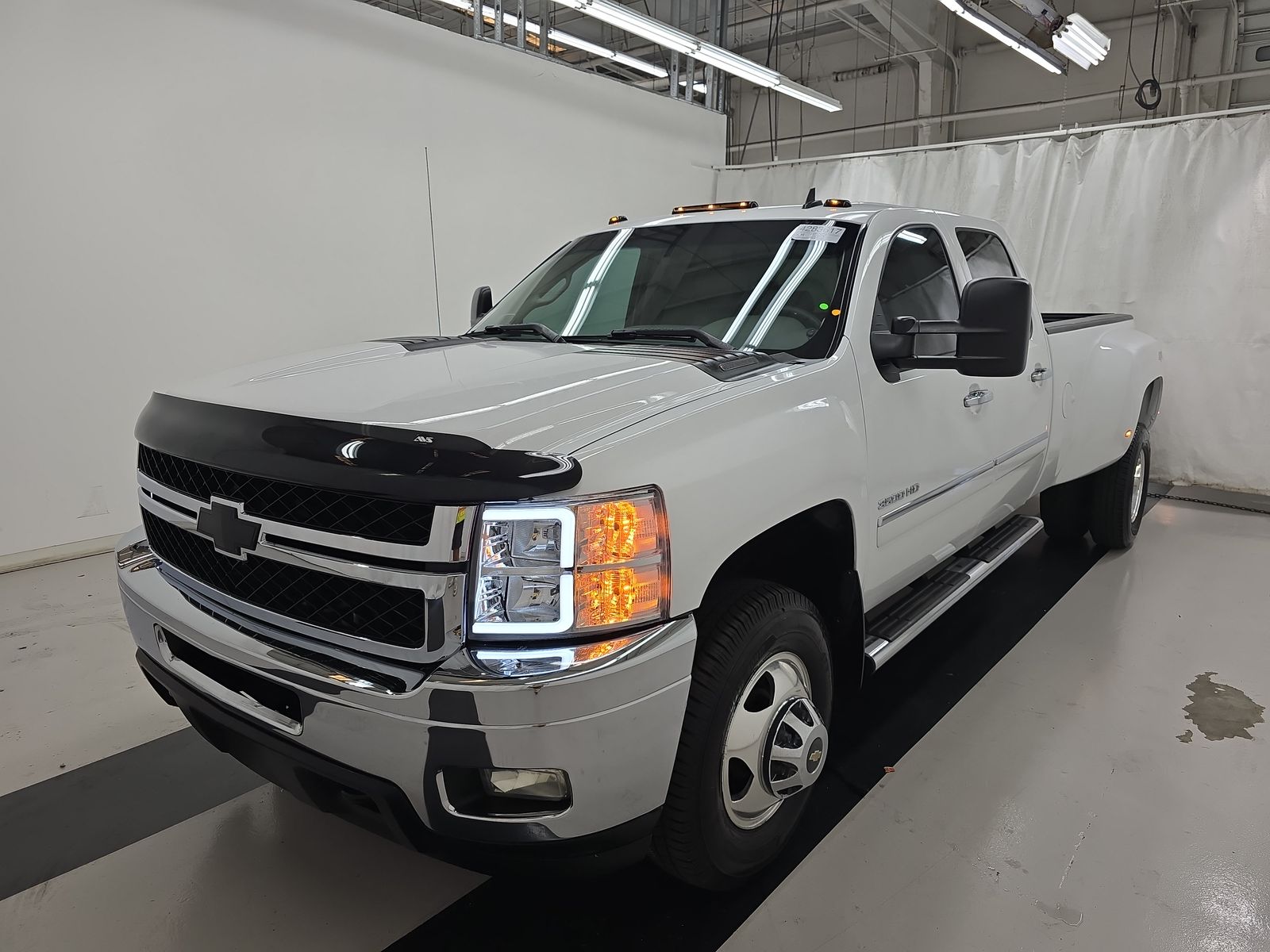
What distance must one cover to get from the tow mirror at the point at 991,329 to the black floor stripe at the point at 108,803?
2370 millimetres

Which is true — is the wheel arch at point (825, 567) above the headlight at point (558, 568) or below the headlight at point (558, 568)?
below

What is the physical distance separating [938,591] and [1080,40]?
5989mm

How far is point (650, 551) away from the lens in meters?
1.43

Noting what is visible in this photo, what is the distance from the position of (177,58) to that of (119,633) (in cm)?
341

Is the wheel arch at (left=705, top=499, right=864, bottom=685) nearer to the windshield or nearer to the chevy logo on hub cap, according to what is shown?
the windshield

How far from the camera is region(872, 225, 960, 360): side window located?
232cm

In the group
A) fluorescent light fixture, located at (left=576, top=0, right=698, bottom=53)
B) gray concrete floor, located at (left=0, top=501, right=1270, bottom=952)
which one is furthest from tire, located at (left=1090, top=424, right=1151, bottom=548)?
fluorescent light fixture, located at (left=576, top=0, right=698, bottom=53)

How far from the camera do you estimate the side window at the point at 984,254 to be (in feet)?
9.87

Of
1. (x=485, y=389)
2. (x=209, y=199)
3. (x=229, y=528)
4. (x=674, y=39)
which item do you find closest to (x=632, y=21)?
(x=674, y=39)

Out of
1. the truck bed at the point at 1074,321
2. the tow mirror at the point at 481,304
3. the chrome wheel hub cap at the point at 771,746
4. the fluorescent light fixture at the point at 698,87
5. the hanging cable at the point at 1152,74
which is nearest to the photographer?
the chrome wheel hub cap at the point at 771,746

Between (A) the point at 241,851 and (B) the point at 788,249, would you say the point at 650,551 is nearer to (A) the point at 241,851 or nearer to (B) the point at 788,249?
(B) the point at 788,249

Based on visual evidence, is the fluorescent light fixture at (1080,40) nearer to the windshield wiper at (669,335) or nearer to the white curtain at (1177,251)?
the white curtain at (1177,251)

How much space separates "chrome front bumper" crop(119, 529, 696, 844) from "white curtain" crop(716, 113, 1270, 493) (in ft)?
19.7

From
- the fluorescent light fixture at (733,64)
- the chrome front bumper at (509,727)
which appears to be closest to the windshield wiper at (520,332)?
the chrome front bumper at (509,727)
